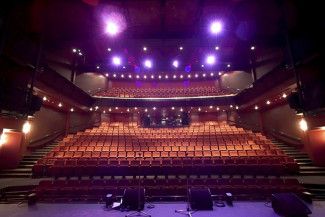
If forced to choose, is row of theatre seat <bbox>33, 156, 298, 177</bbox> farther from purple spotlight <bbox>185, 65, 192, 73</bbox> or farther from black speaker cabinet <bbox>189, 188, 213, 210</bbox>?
purple spotlight <bbox>185, 65, 192, 73</bbox>

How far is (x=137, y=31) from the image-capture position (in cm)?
795

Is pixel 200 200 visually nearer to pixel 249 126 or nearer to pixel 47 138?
pixel 47 138

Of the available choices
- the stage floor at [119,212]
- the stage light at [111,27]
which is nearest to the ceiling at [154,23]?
the stage light at [111,27]

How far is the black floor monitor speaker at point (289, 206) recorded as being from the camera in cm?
319

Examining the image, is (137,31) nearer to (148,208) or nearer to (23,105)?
(23,105)

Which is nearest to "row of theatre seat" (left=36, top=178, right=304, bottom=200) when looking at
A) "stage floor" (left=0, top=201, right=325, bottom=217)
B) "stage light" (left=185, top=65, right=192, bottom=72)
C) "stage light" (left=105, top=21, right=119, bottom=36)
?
"stage floor" (left=0, top=201, right=325, bottom=217)

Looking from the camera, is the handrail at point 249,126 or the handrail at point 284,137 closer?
the handrail at point 284,137

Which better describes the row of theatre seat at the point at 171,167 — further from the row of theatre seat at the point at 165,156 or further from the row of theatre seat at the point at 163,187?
the row of theatre seat at the point at 163,187

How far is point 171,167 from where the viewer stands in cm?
544

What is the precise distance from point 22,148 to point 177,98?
25.9 feet

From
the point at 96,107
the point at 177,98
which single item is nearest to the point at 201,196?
the point at 177,98

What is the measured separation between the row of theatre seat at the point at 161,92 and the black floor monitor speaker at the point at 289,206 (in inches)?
359

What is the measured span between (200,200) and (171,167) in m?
1.71

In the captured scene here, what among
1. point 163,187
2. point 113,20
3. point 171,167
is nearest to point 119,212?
point 163,187
